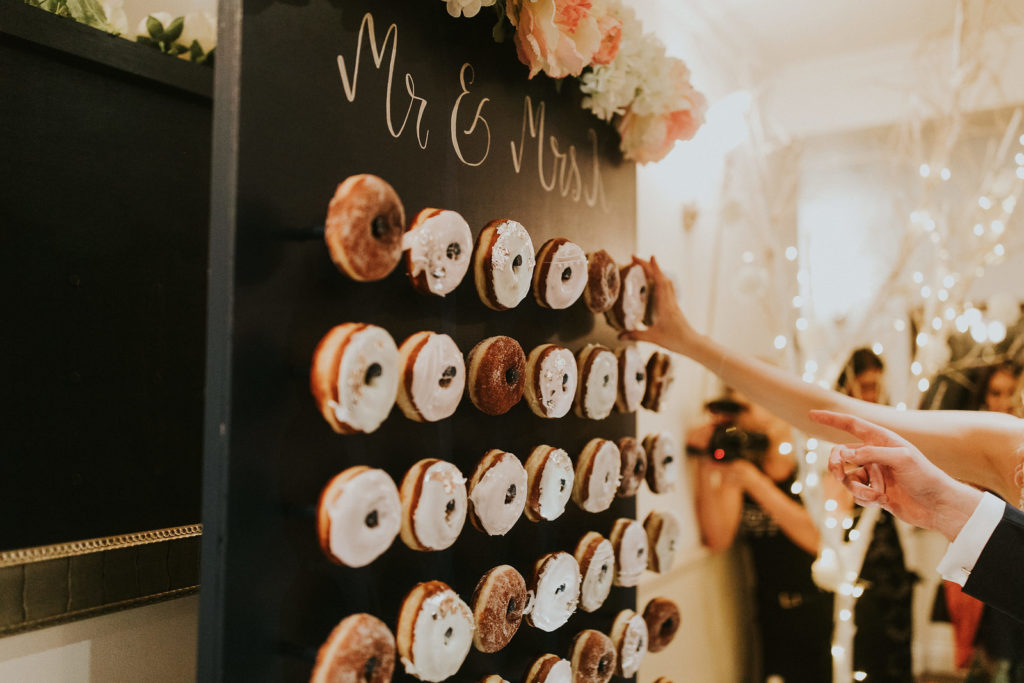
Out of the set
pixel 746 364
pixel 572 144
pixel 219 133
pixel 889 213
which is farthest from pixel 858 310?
pixel 219 133

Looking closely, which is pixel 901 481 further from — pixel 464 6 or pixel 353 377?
pixel 464 6

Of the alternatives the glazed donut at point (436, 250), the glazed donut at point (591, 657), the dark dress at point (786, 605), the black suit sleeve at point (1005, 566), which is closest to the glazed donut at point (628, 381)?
the glazed donut at point (591, 657)

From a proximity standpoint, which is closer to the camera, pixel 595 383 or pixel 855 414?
pixel 595 383

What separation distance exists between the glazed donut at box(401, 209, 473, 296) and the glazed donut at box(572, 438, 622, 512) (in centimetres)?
51

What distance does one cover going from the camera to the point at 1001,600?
3.63 feet

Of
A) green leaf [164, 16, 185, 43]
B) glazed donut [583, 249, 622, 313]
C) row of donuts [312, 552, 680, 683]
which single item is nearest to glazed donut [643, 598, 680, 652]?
row of donuts [312, 552, 680, 683]

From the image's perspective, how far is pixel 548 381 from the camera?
4.16 feet

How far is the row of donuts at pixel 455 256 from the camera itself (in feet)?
2.96

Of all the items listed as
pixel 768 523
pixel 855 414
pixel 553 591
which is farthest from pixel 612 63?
pixel 768 523

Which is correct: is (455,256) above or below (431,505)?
above

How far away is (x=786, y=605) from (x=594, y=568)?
2120 millimetres

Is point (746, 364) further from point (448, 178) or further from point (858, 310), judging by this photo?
point (858, 310)

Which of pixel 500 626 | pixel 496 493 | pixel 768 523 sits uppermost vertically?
pixel 496 493

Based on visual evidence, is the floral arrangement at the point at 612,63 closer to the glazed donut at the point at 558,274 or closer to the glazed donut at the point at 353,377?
the glazed donut at the point at 558,274
